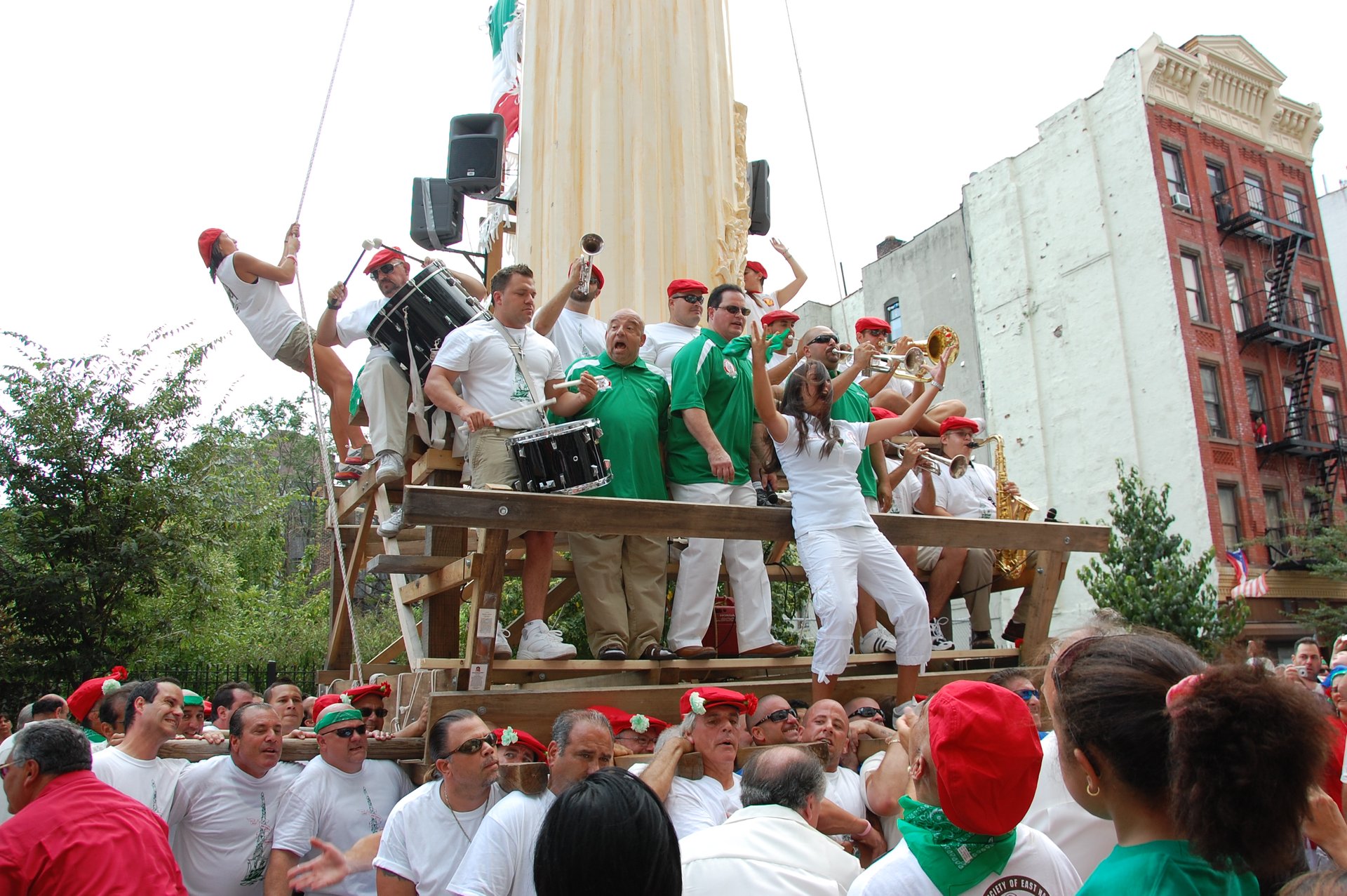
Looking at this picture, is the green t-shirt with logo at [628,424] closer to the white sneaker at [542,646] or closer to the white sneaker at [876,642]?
the white sneaker at [542,646]

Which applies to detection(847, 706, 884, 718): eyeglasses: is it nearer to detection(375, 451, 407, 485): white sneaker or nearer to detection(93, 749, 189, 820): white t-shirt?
detection(375, 451, 407, 485): white sneaker

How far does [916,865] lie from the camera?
2471mm


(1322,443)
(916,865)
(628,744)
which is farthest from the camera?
(1322,443)

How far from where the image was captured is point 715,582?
639 cm

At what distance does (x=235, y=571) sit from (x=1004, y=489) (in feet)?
58.1

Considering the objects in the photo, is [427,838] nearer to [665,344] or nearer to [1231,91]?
[665,344]

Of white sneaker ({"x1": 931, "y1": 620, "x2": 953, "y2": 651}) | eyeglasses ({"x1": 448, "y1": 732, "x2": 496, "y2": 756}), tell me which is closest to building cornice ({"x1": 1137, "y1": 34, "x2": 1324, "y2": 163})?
white sneaker ({"x1": 931, "y1": 620, "x2": 953, "y2": 651})

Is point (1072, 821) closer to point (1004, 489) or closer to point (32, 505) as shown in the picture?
point (1004, 489)

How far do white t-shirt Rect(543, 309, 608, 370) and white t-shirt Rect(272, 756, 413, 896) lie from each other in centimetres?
391

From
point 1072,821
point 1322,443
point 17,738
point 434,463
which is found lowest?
point 1072,821

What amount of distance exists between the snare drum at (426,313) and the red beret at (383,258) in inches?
23.0

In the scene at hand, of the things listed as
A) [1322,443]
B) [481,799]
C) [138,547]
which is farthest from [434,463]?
[1322,443]

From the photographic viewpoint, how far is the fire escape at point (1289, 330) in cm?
2719

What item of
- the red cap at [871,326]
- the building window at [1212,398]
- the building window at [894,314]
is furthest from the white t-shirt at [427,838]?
the building window at [894,314]
